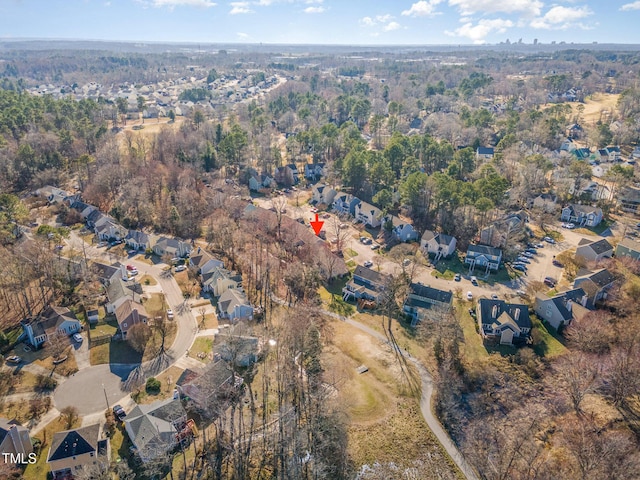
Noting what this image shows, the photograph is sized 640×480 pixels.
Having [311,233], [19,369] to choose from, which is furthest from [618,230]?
[19,369]

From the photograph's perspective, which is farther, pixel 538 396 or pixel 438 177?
pixel 438 177

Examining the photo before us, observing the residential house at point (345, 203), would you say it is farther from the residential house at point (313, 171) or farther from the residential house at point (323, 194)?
the residential house at point (313, 171)

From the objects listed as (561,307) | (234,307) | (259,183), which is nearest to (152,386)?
(234,307)

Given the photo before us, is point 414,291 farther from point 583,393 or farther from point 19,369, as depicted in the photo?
point 19,369

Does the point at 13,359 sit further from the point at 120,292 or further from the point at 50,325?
the point at 120,292

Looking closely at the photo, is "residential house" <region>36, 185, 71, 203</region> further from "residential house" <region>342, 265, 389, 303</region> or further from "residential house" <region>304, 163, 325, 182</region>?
"residential house" <region>342, 265, 389, 303</region>

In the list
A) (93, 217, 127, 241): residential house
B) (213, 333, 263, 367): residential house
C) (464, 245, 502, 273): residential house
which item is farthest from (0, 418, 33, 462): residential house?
(464, 245, 502, 273): residential house
